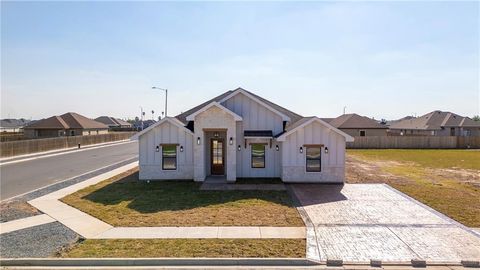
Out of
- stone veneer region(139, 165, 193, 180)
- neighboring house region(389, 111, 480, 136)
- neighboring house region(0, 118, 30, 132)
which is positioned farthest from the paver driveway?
neighboring house region(0, 118, 30, 132)

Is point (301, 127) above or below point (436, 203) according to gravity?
above

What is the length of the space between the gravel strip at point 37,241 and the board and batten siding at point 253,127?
425 inches

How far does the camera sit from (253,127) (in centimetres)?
1981

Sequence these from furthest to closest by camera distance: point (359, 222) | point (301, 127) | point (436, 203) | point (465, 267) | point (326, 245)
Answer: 1. point (301, 127)
2. point (436, 203)
3. point (359, 222)
4. point (326, 245)
5. point (465, 267)

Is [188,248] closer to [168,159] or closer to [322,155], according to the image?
[168,159]

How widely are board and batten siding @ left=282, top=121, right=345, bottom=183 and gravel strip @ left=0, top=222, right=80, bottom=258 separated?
1152 centimetres

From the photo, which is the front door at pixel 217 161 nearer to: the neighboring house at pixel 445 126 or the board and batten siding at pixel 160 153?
the board and batten siding at pixel 160 153

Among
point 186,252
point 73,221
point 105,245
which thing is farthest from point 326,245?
point 73,221

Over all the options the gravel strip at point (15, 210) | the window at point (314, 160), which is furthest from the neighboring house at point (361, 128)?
the gravel strip at point (15, 210)

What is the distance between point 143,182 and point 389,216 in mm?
12650

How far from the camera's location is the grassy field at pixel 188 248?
823cm

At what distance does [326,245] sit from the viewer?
898 cm

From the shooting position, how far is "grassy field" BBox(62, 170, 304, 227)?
11166 millimetres

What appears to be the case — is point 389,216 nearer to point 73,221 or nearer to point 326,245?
point 326,245
